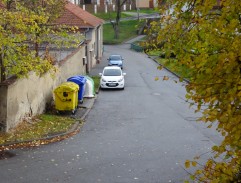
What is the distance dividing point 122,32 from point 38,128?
60202 millimetres

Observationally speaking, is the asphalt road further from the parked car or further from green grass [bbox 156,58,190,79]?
the parked car

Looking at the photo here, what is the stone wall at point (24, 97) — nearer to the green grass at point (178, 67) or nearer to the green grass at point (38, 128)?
the green grass at point (38, 128)

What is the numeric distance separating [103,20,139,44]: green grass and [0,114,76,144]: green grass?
5104cm

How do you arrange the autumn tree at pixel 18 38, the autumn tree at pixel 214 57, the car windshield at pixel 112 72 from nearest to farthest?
the autumn tree at pixel 214 57, the autumn tree at pixel 18 38, the car windshield at pixel 112 72

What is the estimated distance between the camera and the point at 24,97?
656 inches

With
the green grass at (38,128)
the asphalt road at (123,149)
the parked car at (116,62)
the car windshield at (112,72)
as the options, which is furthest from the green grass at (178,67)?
the parked car at (116,62)

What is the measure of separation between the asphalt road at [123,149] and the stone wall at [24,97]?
1862mm

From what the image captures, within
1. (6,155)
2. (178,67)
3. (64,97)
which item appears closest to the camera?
(178,67)

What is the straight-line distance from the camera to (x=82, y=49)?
32.7 metres

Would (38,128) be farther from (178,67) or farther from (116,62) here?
(116,62)

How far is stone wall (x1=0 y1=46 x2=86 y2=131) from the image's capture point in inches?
580

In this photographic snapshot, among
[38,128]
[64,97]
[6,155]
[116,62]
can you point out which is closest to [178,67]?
[6,155]

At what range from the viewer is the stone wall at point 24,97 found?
1473cm

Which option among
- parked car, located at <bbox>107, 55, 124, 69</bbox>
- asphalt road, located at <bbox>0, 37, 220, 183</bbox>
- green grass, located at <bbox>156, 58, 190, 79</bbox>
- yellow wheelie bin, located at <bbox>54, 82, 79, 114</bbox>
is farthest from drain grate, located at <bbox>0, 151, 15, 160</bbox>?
parked car, located at <bbox>107, 55, 124, 69</bbox>
